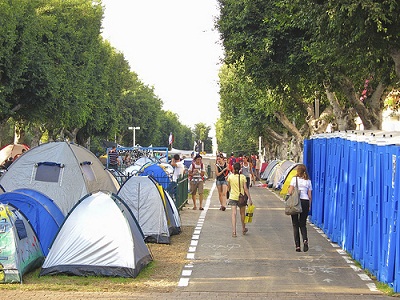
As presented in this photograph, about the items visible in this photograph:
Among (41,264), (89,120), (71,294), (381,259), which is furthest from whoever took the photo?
(89,120)

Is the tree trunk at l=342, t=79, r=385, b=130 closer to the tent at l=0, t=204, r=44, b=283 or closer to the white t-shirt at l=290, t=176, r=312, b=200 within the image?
the white t-shirt at l=290, t=176, r=312, b=200

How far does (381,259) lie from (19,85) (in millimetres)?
25580

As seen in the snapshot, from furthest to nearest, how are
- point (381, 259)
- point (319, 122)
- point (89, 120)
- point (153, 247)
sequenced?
point (89, 120) < point (319, 122) < point (153, 247) < point (381, 259)

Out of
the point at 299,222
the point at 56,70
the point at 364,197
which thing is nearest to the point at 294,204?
the point at 299,222

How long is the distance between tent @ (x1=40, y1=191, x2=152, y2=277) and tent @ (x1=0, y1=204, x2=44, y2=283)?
1.28 feet

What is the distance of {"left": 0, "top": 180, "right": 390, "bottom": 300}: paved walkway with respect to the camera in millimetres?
10125

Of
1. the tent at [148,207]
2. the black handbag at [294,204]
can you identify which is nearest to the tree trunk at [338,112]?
the tent at [148,207]

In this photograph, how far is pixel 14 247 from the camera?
430 inches

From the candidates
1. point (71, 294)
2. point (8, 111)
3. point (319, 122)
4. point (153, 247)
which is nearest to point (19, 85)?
point (8, 111)

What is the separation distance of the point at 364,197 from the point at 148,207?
537cm

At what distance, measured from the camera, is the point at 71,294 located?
10.1m

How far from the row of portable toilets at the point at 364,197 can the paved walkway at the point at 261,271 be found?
0.36 m

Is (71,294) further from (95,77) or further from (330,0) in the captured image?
(95,77)

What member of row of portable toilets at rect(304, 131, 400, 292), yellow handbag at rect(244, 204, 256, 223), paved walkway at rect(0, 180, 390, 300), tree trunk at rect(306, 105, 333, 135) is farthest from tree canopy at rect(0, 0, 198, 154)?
row of portable toilets at rect(304, 131, 400, 292)
